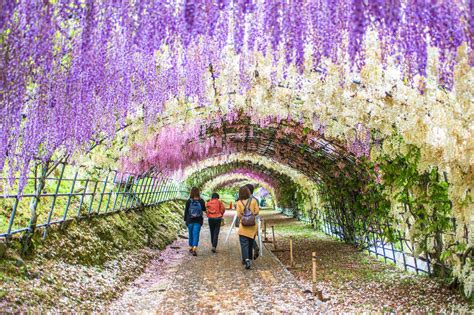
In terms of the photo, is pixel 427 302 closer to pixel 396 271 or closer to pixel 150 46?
pixel 396 271

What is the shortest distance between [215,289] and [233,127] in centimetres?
559

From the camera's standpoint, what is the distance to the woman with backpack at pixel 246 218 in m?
7.24

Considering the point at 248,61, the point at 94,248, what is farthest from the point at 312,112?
the point at 94,248

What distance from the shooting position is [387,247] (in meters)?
9.49

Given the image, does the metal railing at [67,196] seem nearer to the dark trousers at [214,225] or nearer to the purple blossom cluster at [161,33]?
the purple blossom cluster at [161,33]

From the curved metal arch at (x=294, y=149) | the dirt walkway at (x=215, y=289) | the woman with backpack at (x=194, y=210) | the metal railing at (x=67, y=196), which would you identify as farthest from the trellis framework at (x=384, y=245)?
the metal railing at (x=67, y=196)

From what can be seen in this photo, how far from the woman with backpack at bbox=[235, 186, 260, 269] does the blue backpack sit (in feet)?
5.46

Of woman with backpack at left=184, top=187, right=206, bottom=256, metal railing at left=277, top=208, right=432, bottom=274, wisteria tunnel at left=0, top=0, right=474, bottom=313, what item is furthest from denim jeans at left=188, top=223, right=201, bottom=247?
metal railing at left=277, top=208, right=432, bottom=274

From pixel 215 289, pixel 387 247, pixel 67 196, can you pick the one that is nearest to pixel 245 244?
pixel 215 289

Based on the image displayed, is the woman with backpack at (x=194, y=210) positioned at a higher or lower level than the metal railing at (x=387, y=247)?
higher

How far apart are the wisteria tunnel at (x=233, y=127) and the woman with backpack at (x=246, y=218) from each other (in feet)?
0.36

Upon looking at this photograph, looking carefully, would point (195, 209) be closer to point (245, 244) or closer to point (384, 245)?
point (245, 244)

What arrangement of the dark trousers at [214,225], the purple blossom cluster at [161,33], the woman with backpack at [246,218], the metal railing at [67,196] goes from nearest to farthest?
the purple blossom cluster at [161,33] → the metal railing at [67,196] → the woman with backpack at [246,218] → the dark trousers at [214,225]

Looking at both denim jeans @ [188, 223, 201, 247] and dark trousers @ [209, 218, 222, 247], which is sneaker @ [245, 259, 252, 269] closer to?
denim jeans @ [188, 223, 201, 247]
